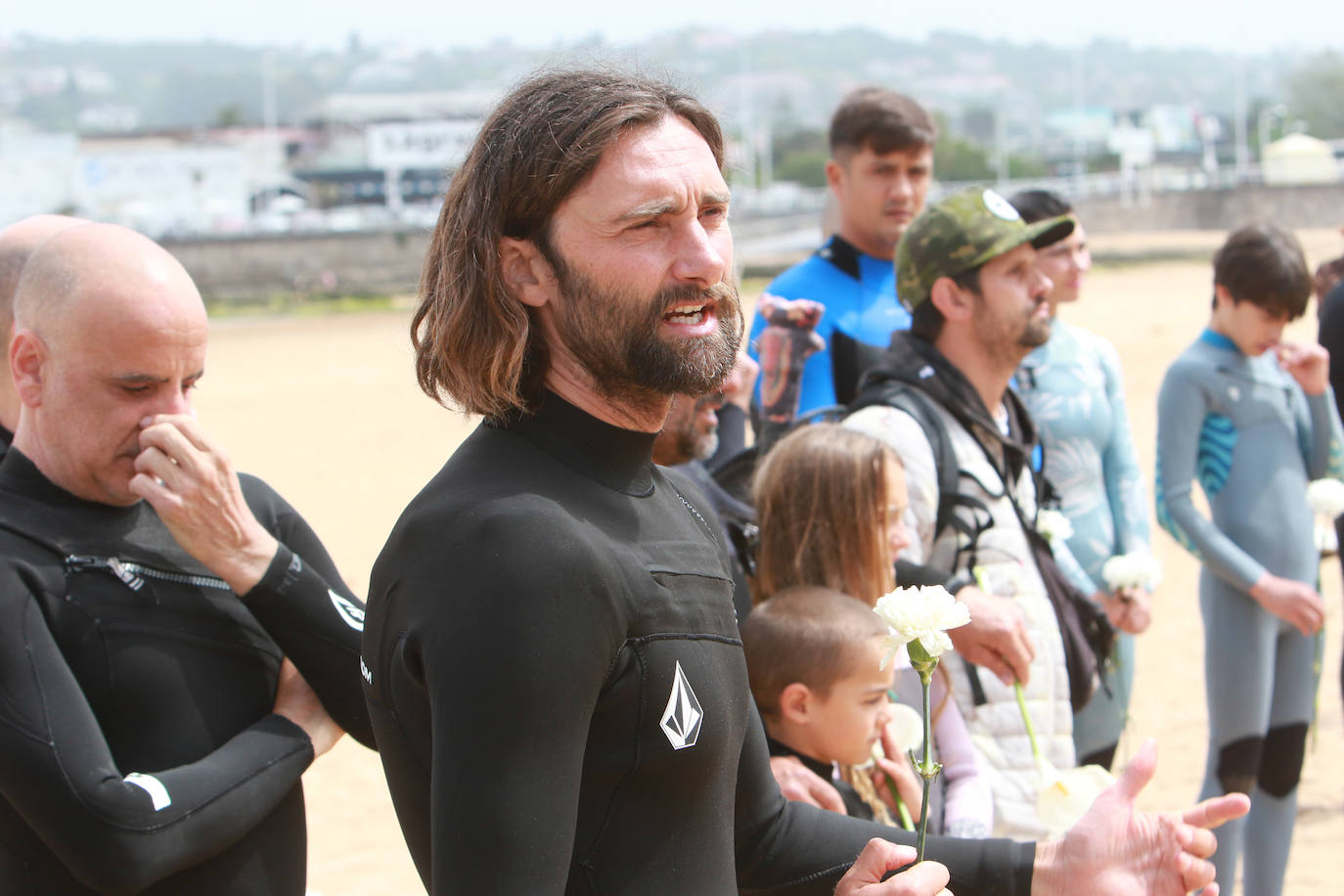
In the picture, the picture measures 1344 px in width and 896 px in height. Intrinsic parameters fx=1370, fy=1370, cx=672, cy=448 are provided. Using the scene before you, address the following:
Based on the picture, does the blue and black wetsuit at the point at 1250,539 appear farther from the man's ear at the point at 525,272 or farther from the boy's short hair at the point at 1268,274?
the man's ear at the point at 525,272

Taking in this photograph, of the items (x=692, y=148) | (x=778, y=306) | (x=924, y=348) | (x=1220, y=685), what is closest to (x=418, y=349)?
(x=692, y=148)

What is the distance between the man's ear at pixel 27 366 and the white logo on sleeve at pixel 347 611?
66 centimetres

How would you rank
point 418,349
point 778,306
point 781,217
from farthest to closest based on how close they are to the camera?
point 781,217 < point 778,306 < point 418,349

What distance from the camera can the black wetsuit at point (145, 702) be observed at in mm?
2303

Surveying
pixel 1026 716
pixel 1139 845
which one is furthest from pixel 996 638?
pixel 1139 845

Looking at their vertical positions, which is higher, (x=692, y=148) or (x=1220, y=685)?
(x=692, y=148)

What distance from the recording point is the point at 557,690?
1.62m

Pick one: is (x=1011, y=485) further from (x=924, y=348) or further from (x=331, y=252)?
(x=331, y=252)

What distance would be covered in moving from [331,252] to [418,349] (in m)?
65.5

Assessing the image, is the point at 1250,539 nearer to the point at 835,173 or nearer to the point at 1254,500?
the point at 1254,500

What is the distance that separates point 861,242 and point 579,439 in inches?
135

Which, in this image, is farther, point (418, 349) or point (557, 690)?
point (418, 349)

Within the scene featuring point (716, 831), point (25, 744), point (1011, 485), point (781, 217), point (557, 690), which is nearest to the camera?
point (557, 690)

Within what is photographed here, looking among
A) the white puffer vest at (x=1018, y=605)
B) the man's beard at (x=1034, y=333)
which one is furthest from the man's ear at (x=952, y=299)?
the white puffer vest at (x=1018, y=605)
